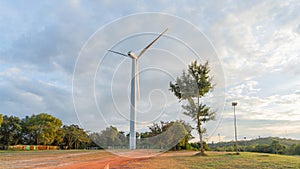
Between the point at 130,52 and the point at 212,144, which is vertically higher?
the point at 130,52

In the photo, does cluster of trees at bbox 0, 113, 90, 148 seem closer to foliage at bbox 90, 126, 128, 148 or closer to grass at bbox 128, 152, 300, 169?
foliage at bbox 90, 126, 128, 148

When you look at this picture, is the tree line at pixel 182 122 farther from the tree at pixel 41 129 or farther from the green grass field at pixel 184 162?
the tree at pixel 41 129

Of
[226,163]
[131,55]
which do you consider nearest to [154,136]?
[131,55]

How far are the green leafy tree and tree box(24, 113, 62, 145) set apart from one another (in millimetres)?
2177

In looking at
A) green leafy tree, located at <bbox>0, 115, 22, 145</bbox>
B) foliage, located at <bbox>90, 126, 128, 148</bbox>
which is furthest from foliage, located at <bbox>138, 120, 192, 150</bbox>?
green leafy tree, located at <bbox>0, 115, 22, 145</bbox>

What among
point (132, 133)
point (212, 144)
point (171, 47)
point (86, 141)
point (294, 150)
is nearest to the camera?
point (171, 47)

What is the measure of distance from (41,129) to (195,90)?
49.4 metres

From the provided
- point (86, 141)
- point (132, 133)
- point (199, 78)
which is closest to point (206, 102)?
point (199, 78)

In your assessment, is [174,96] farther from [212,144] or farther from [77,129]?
[77,129]

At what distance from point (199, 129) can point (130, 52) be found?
10972 mm

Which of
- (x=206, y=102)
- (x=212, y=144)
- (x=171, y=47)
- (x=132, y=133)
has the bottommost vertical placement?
(x=212, y=144)

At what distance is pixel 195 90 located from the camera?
2722 cm

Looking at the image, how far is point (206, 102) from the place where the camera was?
1061 inches

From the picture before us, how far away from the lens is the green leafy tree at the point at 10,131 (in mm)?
60344
